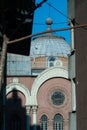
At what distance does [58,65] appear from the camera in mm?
67000

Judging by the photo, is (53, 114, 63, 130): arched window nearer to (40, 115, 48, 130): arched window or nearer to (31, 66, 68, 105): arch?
(40, 115, 48, 130): arched window

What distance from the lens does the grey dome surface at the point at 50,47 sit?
303 feet

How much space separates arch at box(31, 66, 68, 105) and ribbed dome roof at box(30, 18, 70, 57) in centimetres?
2427

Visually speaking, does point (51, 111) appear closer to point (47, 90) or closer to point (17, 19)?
point (47, 90)

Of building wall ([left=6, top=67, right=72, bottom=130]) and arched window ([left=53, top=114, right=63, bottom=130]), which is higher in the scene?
building wall ([left=6, top=67, right=72, bottom=130])

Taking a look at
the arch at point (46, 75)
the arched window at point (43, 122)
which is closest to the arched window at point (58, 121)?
the arched window at point (43, 122)

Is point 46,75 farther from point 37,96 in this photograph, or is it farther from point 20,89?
point 20,89

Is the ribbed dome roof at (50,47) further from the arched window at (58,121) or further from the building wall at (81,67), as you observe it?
the building wall at (81,67)

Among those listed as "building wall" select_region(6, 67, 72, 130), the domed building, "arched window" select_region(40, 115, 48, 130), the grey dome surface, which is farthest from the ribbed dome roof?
"arched window" select_region(40, 115, 48, 130)

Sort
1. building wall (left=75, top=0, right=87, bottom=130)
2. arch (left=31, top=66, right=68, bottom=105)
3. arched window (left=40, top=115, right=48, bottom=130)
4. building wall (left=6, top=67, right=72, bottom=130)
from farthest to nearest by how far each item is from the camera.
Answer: arched window (left=40, top=115, right=48, bottom=130)
building wall (left=6, top=67, right=72, bottom=130)
arch (left=31, top=66, right=68, bottom=105)
building wall (left=75, top=0, right=87, bottom=130)

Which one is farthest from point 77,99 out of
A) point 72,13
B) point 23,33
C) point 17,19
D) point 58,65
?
point 58,65

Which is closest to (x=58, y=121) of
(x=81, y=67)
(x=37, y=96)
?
(x=37, y=96)

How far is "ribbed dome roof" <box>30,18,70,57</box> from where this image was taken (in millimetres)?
92312

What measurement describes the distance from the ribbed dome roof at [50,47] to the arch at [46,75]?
24270mm
